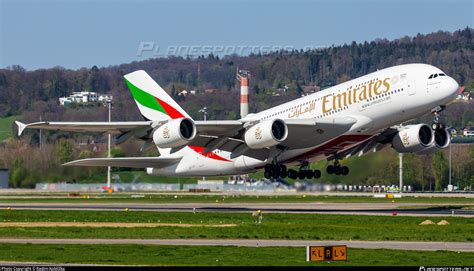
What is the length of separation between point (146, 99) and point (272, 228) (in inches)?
1026

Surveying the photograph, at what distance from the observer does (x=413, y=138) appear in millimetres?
67562

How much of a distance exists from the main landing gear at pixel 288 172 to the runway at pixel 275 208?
7.23 ft

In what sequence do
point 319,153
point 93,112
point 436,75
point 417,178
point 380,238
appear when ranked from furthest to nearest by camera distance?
point 93,112, point 417,178, point 319,153, point 436,75, point 380,238

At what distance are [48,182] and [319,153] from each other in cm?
2597

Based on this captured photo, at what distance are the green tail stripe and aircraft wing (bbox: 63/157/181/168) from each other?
11.4 feet

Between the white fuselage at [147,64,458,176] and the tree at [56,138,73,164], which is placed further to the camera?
the tree at [56,138,73,164]

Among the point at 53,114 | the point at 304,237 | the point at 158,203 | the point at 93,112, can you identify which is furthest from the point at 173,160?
the point at 53,114

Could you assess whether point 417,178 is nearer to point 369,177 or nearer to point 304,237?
point 369,177

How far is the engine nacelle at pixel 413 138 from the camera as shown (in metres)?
67.6

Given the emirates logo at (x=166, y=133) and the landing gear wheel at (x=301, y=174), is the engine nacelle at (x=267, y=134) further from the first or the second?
the landing gear wheel at (x=301, y=174)

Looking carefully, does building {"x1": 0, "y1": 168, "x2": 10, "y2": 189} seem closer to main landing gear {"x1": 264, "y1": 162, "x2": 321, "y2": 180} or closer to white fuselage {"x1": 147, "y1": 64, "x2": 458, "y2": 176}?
white fuselage {"x1": 147, "y1": 64, "x2": 458, "y2": 176}

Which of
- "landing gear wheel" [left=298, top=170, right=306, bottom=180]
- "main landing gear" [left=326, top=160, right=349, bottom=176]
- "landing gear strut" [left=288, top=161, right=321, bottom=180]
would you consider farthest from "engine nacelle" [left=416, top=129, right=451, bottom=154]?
"landing gear wheel" [left=298, top=170, right=306, bottom=180]

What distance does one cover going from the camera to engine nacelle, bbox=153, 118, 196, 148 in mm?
62844

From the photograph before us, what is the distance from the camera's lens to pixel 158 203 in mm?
80812
